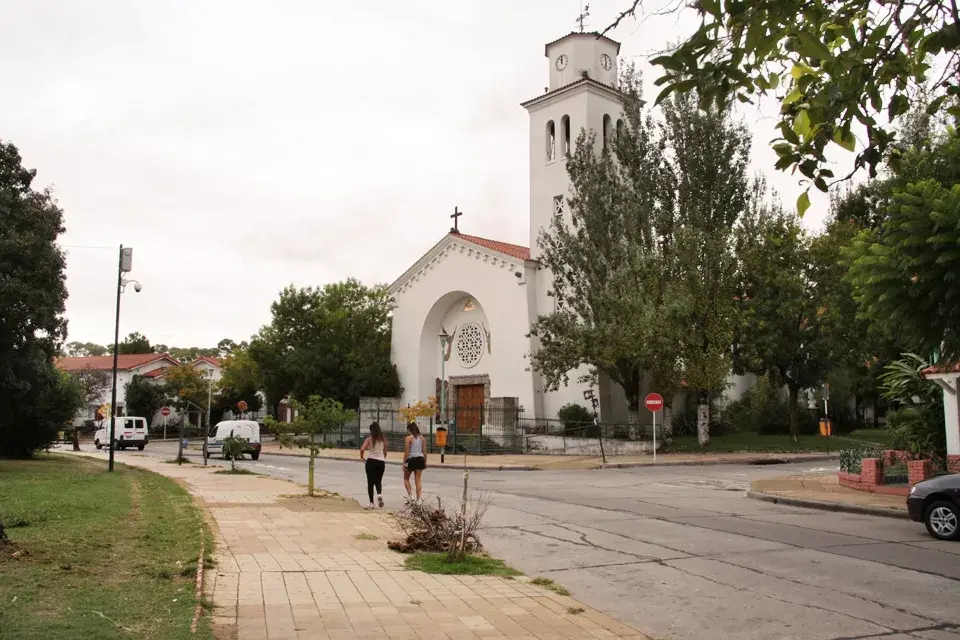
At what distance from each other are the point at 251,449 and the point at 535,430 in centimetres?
1309

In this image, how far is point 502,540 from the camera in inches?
420

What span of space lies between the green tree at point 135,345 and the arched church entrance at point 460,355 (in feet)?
191

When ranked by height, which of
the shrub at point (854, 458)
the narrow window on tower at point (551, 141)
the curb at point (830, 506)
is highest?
the narrow window on tower at point (551, 141)

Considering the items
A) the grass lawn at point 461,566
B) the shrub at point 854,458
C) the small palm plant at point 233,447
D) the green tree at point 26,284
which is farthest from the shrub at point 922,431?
the green tree at point 26,284

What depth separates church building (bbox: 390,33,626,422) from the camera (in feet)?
129

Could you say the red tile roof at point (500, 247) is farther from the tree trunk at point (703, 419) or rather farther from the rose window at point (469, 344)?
the tree trunk at point (703, 419)

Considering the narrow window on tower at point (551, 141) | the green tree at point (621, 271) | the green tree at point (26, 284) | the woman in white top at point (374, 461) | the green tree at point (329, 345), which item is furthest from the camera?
the green tree at point (329, 345)

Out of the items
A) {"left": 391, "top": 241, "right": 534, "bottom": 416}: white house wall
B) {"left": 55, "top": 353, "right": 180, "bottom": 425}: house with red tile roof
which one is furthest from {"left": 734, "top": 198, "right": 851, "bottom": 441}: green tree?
{"left": 55, "top": 353, "right": 180, "bottom": 425}: house with red tile roof

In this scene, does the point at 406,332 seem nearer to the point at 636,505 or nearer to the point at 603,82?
A: the point at 603,82

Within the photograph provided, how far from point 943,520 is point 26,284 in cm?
2272

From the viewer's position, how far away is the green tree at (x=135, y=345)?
299 feet

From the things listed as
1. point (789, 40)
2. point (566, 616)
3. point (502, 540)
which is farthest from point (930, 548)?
point (789, 40)

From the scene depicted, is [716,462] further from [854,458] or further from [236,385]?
[236,385]

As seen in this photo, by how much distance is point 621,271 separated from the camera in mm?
32500
